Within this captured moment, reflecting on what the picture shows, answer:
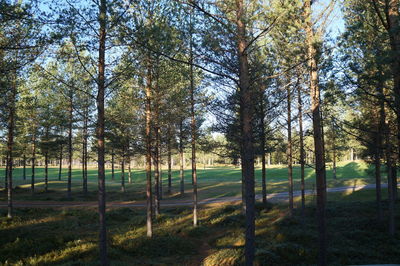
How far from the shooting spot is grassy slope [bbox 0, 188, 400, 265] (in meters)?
10.7

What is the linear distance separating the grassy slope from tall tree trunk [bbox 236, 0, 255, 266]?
2473 millimetres

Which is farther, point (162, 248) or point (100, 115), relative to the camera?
point (162, 248)

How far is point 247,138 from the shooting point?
26.3 ft

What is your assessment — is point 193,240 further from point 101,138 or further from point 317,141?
point 317,141

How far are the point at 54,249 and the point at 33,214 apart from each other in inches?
421

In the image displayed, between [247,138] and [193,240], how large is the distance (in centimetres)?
848

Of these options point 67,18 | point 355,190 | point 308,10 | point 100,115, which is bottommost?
point 355,190

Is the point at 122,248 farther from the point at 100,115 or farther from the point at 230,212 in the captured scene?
the point at 230,212

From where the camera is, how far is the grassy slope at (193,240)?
10727 millimetres

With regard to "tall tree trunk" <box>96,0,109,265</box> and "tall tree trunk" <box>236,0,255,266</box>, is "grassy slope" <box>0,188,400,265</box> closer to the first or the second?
"tall tree trunk" <box>96,0,109,265</box>

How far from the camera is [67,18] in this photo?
823 centimetres

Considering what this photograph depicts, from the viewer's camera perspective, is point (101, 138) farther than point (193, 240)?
No

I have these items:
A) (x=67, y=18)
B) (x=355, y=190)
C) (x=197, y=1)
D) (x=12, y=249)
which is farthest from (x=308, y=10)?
(x=355, y=190)

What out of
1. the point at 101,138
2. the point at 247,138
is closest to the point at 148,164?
the point at 101,138
